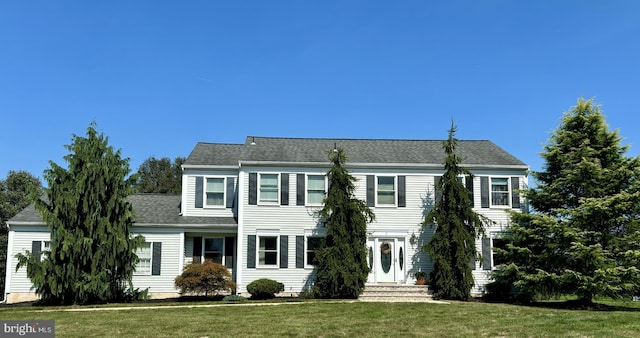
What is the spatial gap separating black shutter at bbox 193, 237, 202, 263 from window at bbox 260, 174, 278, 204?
3415mm

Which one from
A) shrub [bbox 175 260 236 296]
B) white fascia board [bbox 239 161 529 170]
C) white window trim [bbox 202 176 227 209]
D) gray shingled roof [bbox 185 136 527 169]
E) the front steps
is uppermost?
gray shingled roof [bbox 185 136 527 169]

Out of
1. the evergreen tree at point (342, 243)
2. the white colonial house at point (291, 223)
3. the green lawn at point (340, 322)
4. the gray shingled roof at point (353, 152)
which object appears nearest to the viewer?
the green lawn at point (340, 322)

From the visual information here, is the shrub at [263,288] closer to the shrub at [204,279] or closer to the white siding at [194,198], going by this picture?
the shrub at [204,279]

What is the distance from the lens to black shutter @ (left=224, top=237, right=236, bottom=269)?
77.1ft

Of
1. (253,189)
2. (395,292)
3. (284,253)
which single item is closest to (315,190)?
(253,189)

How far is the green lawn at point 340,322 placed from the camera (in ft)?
38.8

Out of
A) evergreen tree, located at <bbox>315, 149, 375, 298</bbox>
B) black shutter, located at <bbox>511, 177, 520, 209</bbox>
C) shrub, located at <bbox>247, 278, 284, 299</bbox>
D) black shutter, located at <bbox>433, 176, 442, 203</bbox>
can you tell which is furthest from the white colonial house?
evergreen tree, located at <bbox>315, 149, 375, 298</bbox>

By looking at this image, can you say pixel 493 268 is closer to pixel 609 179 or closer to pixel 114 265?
pixel 609 179

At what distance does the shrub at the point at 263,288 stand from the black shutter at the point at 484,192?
29.1 feet

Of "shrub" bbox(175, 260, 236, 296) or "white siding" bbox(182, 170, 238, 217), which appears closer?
"shrub" bbox(175, 260, 236, 296)

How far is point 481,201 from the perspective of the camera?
2294cm

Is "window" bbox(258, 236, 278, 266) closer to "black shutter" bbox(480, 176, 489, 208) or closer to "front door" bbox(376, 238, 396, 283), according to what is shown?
"front door" bbox(376, 238, 396, 283)

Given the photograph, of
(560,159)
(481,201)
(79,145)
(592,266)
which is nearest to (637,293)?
(592,266)

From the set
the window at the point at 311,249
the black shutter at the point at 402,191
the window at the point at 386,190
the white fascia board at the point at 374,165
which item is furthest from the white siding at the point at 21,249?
the black shutter at the point at 402,191
